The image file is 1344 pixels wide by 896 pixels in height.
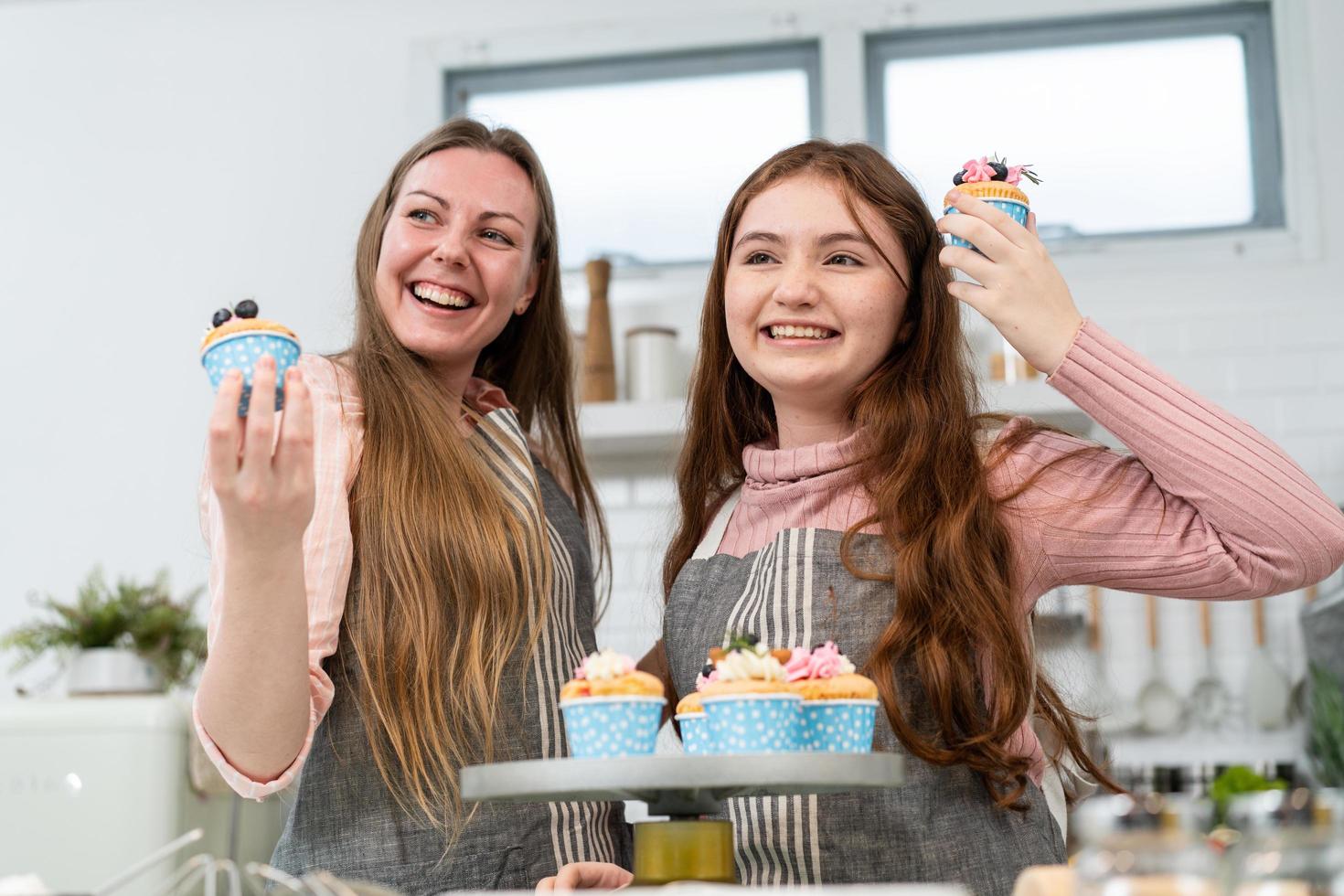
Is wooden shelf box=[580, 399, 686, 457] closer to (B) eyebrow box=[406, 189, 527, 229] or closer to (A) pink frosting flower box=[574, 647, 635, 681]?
(B) eyebrow box=[406, 189, 527, 229]

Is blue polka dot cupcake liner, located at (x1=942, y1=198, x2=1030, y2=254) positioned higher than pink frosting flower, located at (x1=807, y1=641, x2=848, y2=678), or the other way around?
blue polka dot cupcake liner, located at (x1=942, y1=198, x2=1030, y2=254)

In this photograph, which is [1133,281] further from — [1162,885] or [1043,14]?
[1162,885]

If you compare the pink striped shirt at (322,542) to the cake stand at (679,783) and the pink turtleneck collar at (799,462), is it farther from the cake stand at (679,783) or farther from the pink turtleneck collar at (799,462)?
the pink turtleneck collar at (799,462)

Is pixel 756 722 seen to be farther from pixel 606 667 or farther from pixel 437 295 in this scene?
pixel 437 295

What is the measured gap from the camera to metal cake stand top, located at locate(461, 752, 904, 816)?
3.69 feet

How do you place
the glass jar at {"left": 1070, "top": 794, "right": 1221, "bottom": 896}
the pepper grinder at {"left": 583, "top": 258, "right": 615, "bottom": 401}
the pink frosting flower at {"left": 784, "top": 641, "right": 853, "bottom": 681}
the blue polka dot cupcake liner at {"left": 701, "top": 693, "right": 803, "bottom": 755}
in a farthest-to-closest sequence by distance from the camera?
the pepper grinder at {"left": 583, "top": 258, "right": 615, "bottom": 401}, the pink frosting flower at {"left": 784, "top": 641, "right": 853, "bottom": 681}, the blue polka dot cupcake liner at {"left": 701, "top": 693, "right": 803, "bottom": 755}, the glass jar at {"left": 1070, "top": 794, "right": 1221, "bottom": 896}

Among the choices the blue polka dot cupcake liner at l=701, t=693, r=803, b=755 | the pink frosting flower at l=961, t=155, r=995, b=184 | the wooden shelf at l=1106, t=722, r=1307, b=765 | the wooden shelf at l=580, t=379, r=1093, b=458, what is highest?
the pink frosting flower at l=961, t=155, r=995, b=184

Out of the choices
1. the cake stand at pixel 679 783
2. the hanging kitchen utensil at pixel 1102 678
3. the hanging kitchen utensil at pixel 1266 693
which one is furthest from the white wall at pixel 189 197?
the cake stand at pixel 679 783

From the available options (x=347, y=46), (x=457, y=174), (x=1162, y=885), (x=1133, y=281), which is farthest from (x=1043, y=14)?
(x=1162, y=885)

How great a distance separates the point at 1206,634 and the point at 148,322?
3.15m

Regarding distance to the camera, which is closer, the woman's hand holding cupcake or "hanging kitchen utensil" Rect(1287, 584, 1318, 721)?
the woman's hand holding cupcake

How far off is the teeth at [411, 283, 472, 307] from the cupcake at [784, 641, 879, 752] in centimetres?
87

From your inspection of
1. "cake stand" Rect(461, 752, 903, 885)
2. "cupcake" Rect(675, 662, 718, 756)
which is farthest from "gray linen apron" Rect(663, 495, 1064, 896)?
"cake stand" Rect(461, 752, 903, 885)

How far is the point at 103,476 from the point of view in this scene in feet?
14.1
